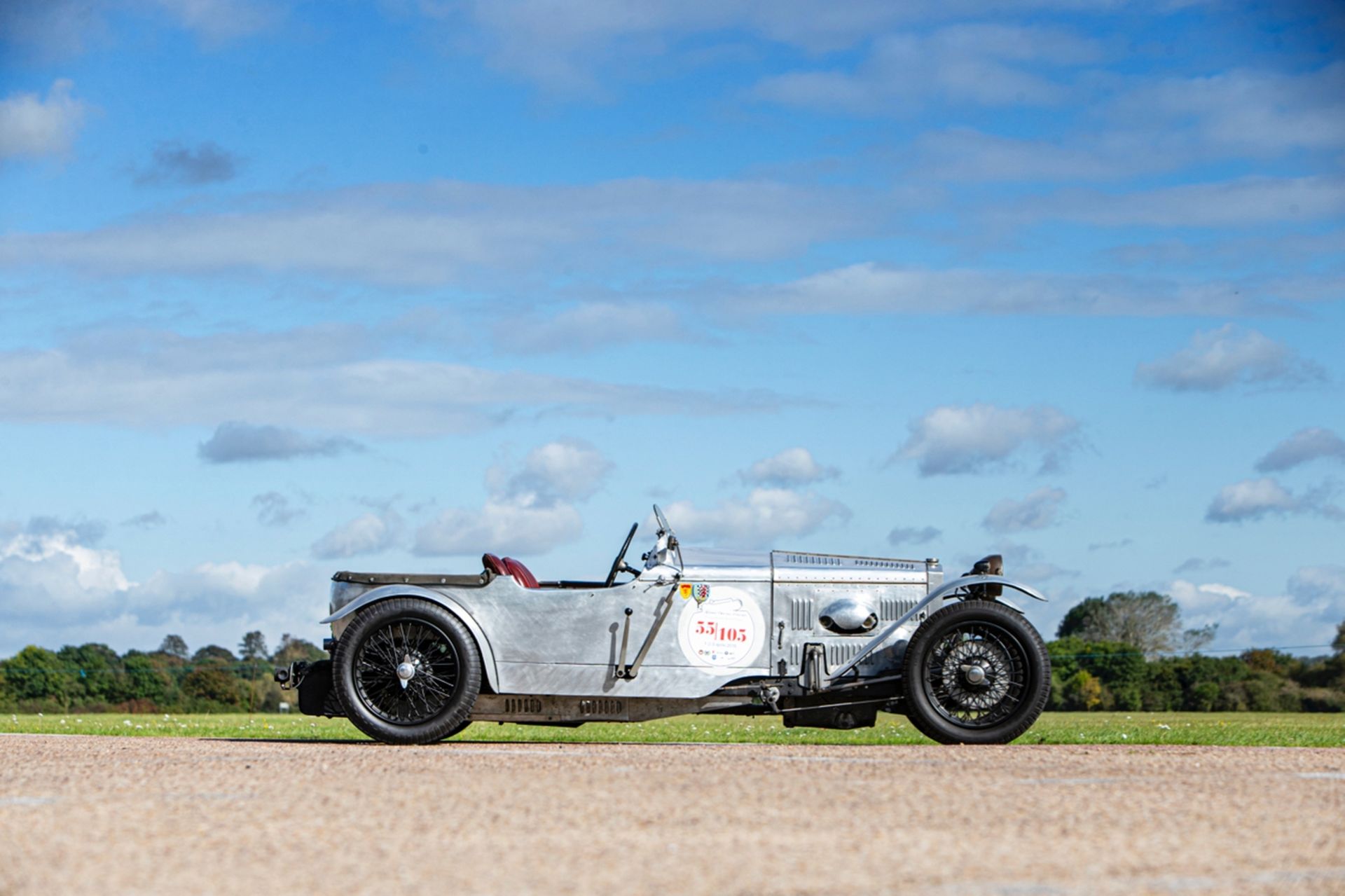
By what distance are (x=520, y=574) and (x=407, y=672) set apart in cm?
110

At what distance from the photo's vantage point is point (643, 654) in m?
10.1

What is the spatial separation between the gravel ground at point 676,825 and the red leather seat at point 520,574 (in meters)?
1.73

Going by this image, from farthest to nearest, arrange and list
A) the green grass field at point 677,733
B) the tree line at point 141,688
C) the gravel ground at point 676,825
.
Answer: the tree line at point 141,688
the green grass field at point 677,733
the gravel ground at point 676,825

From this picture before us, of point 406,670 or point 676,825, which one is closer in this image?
point 676,825

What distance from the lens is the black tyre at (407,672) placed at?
1011cm

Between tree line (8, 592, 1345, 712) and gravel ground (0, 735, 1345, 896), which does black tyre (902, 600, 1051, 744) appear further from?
Answer: tree line (8, 592, 1345, 712)

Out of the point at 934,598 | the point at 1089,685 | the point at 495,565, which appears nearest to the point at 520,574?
the point at 495,565

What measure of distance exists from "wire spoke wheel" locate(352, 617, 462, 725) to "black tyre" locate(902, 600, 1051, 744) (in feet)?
10.3

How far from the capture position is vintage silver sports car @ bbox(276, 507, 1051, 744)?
1009cm

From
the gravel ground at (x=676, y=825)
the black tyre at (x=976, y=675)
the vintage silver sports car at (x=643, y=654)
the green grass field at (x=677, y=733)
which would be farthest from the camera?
the green grass field at (x=677, y=733)

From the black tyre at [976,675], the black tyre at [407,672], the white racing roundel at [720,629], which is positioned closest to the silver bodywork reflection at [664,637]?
the white racing roundel at [720,629]

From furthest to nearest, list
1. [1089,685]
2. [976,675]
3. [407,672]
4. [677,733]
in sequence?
[1089,685] → [677,733] → [407,672] → [976,675]

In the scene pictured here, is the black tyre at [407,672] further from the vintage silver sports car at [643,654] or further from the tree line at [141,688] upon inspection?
the tree line at [141,688]

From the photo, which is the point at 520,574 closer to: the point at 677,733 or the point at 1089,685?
the point at 677,733
